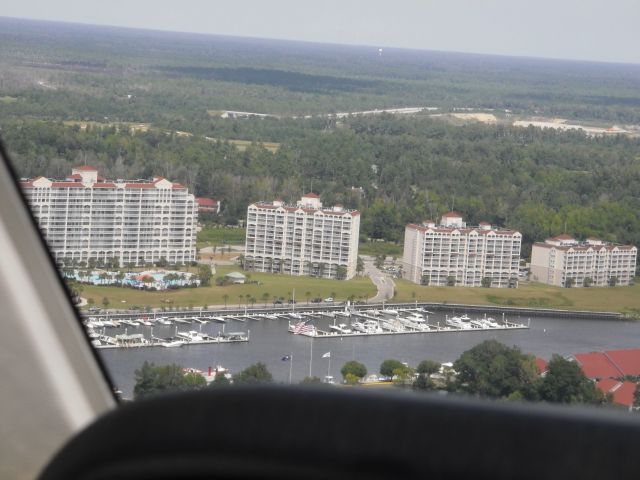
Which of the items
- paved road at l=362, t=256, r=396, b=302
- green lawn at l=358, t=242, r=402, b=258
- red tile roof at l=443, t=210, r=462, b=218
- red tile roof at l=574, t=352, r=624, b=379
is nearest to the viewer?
red tile roof at l=574, t=352, r=624, b=379

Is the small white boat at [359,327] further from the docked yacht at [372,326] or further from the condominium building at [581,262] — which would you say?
the condominium building at [581,262]

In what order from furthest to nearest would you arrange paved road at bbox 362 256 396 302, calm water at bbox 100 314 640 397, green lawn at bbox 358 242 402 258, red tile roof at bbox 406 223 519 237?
green lawn at bbox 358 242 402 258 < red tile roof at bbox 406 223 519 237 < paved road at bbox 362 256 396 302 < calm water at bbox 100 314 640 397

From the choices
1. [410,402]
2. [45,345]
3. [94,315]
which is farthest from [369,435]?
[94,315]

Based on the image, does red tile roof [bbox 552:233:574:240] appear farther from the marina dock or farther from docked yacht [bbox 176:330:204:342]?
docked yacht [bbox 176:330:204:342]

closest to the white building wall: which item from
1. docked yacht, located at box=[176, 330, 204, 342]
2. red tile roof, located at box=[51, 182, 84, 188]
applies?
docked yacht, located at box=[176, 330, 204, 342]

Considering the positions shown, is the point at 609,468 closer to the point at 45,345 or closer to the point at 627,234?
the point at 45,345

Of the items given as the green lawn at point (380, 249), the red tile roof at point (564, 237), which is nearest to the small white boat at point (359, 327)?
the red tile roof at point (564, 237)
